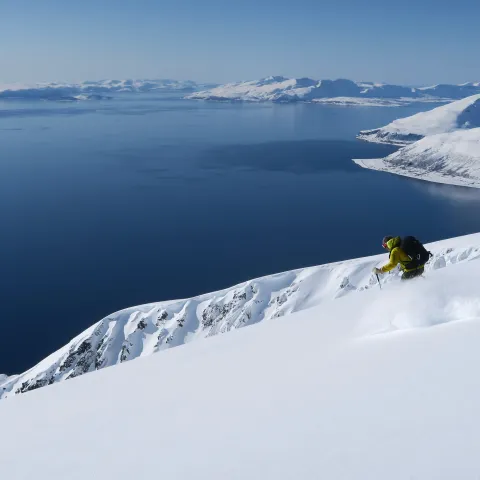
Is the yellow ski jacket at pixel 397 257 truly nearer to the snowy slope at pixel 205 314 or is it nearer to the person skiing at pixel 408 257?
the person skiing at pixel 408 257

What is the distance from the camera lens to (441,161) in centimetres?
17675

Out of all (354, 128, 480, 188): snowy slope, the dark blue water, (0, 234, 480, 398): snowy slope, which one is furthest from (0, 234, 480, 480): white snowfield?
(354, 128, 480, 188): snowy slope

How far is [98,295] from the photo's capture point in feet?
226

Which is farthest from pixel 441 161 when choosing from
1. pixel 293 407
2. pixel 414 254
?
pixel 293 407

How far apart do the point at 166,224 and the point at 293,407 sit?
93314mm

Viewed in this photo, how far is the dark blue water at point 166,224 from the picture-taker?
6838cm

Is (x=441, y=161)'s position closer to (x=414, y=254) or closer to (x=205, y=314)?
(x=205, y=314)

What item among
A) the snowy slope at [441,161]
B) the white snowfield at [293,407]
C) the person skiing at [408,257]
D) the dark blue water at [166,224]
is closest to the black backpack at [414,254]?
the person skiing at [408,257]

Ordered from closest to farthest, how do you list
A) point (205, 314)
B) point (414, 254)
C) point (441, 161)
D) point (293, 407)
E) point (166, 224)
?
point (293, 407)
point (414, 254)
point (205, 314)
point (166, 224)
point (441, 161)

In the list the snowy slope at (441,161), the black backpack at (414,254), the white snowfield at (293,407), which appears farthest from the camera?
the snowy slope at (441,161)

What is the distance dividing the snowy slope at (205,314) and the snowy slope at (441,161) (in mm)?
112436

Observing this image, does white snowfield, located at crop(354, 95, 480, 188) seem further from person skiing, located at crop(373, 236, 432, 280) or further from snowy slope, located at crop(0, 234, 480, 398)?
person skiing, located at crop(373, 236, 432, 280)

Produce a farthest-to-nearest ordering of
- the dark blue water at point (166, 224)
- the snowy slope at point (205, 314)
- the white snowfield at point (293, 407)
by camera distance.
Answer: the dark blue water at point (166, 224), the snowy slope at point (205, 314), the white snowfield at point (293, 407)

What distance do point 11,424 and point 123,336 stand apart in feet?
158
